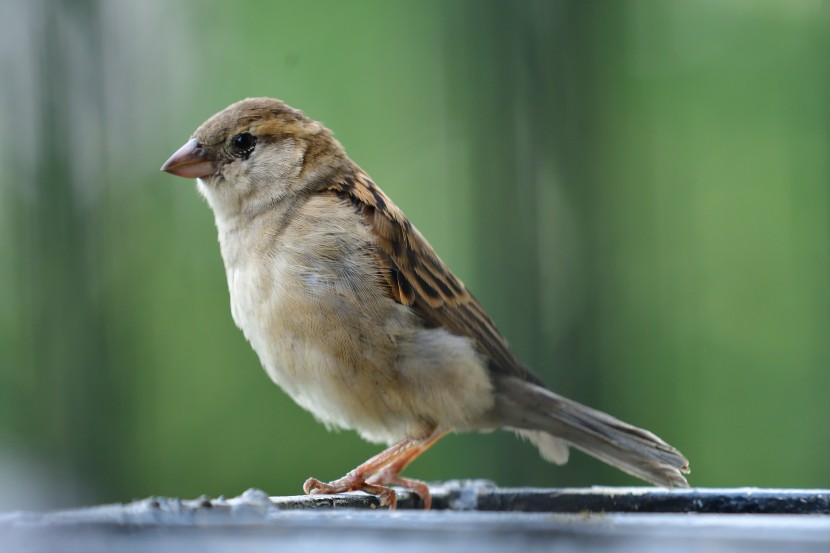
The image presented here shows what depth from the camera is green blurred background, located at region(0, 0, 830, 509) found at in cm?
387

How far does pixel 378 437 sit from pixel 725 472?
2.17 meters

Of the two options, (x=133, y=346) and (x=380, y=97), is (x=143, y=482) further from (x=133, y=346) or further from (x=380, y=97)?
(x=380, y=97)

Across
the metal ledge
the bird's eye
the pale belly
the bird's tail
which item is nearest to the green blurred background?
the bird's tail

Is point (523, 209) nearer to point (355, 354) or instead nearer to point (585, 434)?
point (585, 434)

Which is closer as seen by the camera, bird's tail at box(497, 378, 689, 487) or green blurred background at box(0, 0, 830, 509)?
bird's tail at box(497, 378, 689, 487)

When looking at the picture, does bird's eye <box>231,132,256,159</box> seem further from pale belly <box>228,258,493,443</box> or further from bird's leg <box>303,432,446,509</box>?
bird's leg <box>303,432,446,509</box>

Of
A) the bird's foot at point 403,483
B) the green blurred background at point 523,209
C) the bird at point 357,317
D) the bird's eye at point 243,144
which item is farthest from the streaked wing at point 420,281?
the green blurred background at point 523,209

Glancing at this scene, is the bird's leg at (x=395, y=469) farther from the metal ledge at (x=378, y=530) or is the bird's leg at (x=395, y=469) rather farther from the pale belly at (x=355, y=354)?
the metal ledge at (x=378, y=530)

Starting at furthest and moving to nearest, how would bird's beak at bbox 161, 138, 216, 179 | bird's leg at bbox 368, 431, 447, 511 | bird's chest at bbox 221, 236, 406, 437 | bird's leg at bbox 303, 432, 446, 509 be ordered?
bird's beak at bbox 161, 138, 216, 179 < bird's leg at bbox 368, 431, 447, 511 < bird's chest at bbox 221, 236, 406, 437 < bird's leg at bbox 303, 432, 446, 509

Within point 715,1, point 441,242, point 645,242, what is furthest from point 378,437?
point 715,1

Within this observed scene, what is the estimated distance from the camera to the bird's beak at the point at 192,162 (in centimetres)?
258

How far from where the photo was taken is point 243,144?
105 inches

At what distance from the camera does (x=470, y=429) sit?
8.59 feet

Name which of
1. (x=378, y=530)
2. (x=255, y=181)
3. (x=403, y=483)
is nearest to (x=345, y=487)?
(x=403, y=483)
